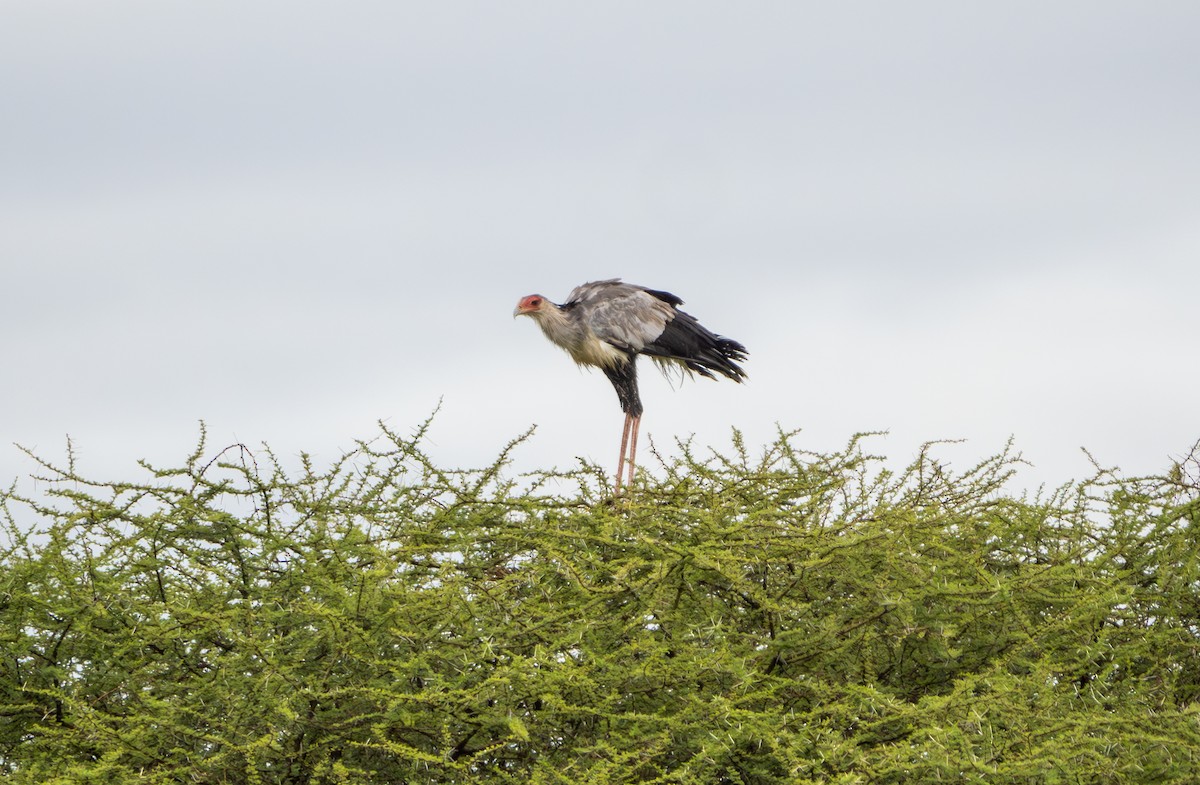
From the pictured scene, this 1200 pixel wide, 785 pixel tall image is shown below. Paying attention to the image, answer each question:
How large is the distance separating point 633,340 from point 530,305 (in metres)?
1.23

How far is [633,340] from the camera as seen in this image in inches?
529

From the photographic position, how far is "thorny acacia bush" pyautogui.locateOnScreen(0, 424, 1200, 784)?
663 cm

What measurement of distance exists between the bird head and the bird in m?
0.06

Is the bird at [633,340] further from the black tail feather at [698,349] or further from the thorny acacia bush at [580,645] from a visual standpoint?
the thorny acacia bush at [580,645]

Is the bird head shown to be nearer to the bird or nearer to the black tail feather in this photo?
the bird

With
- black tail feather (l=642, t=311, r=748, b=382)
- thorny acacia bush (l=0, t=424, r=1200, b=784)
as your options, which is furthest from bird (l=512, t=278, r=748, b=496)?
thorny acacia bush (l=0, t=424, r=1200, b=784)

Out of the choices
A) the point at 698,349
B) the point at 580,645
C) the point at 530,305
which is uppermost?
the point at 530,305

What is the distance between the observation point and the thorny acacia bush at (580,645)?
21.7ft

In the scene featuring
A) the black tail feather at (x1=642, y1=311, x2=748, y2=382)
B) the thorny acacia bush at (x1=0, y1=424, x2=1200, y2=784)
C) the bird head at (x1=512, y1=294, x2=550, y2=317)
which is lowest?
the thorny acacia bush at (x1=0, y1=424, x2=1200, y2=784)

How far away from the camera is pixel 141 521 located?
761 cm

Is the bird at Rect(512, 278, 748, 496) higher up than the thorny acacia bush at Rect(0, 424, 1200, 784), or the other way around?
the bird at Rect(512, 278, 748, 496)

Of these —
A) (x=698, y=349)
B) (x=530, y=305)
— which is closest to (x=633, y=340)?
(x=698, y=349)

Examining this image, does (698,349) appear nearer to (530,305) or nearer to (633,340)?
(633,340)

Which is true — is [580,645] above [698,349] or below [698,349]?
below
